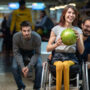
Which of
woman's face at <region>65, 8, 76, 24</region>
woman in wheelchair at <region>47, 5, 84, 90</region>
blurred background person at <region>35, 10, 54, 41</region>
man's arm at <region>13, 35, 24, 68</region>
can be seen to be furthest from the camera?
blurred background person at <region>35, 10, 54, 41</region>

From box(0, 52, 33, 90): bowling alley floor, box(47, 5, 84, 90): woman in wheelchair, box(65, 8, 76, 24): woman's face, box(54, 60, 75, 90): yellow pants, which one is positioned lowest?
box(0, 52, 33, 90): bowling alley floor

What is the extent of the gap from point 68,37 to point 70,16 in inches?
17.7

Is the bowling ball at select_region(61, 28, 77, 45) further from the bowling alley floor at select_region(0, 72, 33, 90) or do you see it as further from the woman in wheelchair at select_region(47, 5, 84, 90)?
the bowling alley floor at select_region(0, 72, 33, 90)

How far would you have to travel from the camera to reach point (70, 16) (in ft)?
14.5

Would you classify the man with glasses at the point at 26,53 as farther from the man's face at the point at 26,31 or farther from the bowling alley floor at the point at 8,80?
the bowling alley floor at the point at 8,80

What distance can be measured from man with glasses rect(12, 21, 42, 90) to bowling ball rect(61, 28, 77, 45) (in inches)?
53.9

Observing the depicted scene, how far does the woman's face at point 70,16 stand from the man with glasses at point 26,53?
1127 mm

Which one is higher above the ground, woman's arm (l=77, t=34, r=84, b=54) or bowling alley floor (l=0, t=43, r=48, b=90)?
woman's arm (l=77, t=34, r=84, b=54)

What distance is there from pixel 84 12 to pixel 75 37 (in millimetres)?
5303

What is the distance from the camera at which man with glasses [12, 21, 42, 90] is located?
544 cm

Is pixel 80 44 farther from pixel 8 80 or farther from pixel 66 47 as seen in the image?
pixel 8 80

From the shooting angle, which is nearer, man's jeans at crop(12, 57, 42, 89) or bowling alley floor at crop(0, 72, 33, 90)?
man's jeans at crop(12, 57, 42, 89)

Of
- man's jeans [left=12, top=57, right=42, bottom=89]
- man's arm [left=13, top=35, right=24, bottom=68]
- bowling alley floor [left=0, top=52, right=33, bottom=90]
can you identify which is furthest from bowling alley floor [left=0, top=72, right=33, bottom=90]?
man's arm [left=13, top=35, right=24, bottom=68]

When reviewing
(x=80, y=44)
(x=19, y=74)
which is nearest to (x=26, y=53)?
(x=19, y=74)
